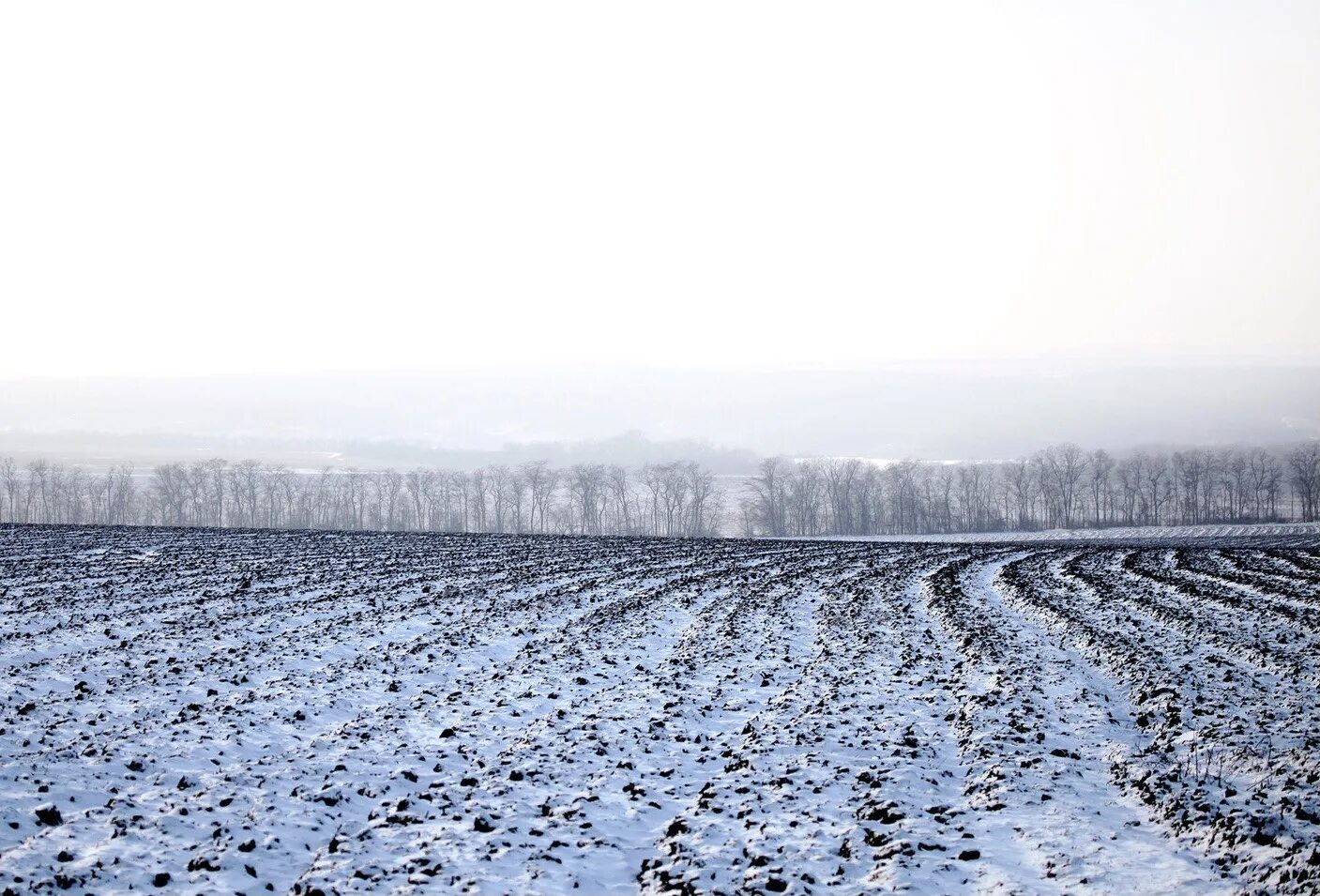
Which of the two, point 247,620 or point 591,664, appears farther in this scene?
point 247,620

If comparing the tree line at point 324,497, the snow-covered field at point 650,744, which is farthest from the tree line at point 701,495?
the snow-covered field at point 650,744

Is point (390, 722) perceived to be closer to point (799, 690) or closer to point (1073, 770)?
point (799, 690)

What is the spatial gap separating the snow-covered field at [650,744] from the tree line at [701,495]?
101 meters

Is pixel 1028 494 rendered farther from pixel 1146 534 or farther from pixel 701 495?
pixel 701 495

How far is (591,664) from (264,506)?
136m

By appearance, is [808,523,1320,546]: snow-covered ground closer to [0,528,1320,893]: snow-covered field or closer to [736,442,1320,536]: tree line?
[736,442,1320,536]: tree line

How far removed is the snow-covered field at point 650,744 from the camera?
8281 mm

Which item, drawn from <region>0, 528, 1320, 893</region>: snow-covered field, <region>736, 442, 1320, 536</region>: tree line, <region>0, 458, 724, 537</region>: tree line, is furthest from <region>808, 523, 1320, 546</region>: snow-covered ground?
<region>0, 528, 1320, 893</region>: snow-covered field

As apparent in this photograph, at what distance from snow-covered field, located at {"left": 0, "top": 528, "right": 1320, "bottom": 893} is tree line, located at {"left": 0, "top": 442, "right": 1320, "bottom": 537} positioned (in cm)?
10057

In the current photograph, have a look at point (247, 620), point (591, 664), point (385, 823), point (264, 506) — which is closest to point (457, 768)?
point (385, 823)

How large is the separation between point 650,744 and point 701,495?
115218mm

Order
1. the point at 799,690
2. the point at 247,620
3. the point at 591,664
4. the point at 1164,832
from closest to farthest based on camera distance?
1. the point at 1164,832
2. the point at 799,690
3. the point at 591,664
4. the point at 247,620

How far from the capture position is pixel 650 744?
12.0m

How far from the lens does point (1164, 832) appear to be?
891 cm
